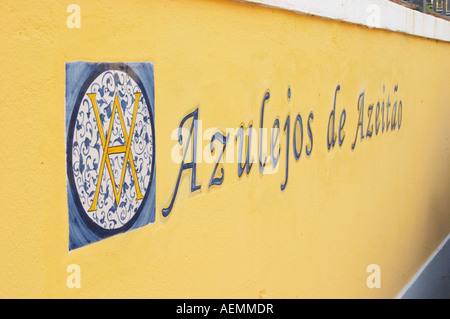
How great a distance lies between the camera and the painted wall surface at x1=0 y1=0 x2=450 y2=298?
218cm

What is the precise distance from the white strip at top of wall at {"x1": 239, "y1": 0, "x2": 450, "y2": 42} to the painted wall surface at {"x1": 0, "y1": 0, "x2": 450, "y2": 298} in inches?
3.1

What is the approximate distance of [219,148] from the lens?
3.30m

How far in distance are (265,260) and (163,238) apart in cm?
110

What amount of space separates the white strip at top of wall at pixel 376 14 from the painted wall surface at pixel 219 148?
8 centimetres

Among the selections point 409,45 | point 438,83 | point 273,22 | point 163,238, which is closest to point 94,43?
point 163,238

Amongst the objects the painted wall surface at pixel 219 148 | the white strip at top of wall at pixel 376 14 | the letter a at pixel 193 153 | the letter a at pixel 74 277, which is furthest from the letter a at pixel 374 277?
the letter a at pixel 74 277

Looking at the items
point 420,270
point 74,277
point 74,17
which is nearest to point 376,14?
point 420,270

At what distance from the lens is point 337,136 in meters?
5.00

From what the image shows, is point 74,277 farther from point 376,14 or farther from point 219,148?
point 376,14

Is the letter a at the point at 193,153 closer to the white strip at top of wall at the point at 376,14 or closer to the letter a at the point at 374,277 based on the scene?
the white strip at top of wall at the point at 376,14

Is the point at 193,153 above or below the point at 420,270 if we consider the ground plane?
above

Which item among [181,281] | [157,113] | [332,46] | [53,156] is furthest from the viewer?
[332,46]

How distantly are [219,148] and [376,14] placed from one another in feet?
9.82
